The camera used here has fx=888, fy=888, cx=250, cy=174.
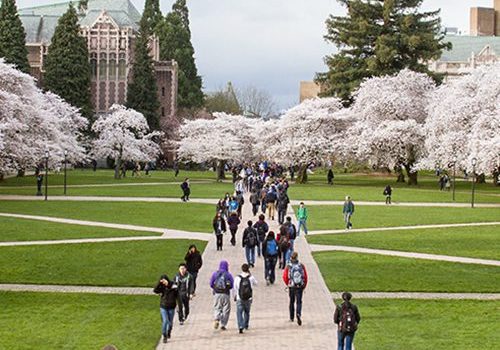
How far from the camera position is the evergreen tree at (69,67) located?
92250 millimetres

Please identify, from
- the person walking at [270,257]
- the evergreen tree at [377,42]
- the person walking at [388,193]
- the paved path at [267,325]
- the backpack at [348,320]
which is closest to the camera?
the backpack at [348,320]

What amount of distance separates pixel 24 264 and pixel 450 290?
11515mm

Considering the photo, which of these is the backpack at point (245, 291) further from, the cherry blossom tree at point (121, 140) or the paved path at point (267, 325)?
the cherry blossom tree at point (121, 140)

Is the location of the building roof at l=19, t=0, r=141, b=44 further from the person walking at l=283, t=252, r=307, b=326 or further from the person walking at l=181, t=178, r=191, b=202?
the person walking at l=283, t=252, r=307, b=326

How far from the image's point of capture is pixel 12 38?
88.5 m

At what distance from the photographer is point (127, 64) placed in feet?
355

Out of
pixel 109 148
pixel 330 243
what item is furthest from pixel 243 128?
pixel 330 243

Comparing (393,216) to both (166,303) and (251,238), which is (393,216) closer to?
(251,238)

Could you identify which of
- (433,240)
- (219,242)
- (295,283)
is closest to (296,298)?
(295,283)

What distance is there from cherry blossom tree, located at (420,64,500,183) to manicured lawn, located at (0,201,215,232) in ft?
56.2

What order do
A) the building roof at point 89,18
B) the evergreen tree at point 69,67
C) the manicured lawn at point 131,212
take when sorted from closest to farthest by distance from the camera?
the manicured lawn at point 131,212 < the evergreen tree at point 69,67 < the building roof at point 89,18

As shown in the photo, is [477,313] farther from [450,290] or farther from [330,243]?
[330,243]

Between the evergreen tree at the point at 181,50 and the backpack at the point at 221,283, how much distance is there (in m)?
98.0

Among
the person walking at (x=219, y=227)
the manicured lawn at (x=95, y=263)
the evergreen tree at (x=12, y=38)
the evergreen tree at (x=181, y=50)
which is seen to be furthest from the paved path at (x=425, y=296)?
the evergreen tree at (x=181, y=50)
